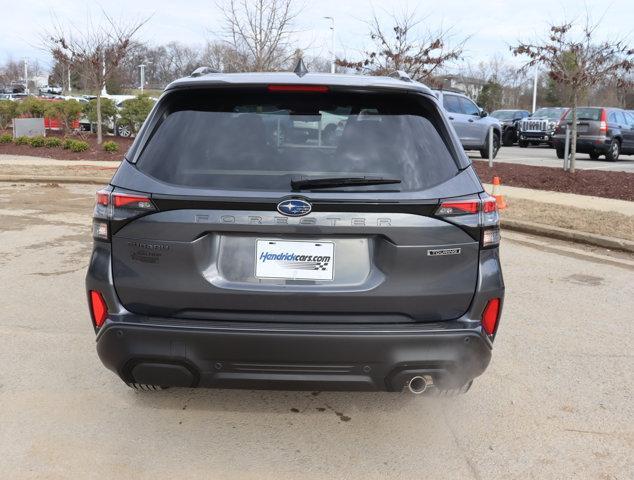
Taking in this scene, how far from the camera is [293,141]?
2.97 meters

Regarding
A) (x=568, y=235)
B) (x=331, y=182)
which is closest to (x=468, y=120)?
(x=568, y=235)

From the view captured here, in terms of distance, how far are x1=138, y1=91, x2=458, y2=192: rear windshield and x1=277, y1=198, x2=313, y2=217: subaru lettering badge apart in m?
0.09

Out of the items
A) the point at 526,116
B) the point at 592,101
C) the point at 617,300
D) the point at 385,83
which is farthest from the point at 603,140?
the point at 592,101

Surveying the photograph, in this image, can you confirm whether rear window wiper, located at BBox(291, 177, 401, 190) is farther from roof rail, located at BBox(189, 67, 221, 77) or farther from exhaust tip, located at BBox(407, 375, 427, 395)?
roof rail, located at BBox(189, 67, 221, 77)

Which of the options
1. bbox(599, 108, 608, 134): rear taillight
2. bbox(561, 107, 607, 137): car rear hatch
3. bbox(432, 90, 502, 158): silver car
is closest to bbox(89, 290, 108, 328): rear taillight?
bbox(432, 90, 502, 158): silver car

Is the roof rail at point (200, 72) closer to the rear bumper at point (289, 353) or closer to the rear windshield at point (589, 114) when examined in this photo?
the rear bumper at point (289, 353)

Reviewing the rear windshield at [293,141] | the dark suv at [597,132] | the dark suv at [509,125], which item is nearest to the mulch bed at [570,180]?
the dark suv at [597,132]

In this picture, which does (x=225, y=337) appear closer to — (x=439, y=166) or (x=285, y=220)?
(x=285, y=220)

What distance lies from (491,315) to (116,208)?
182 cm

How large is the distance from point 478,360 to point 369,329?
1.85 ft

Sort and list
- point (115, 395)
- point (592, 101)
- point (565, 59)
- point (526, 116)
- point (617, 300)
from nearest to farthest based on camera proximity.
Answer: point (115, 395), point (617, 300), point (565, 59), point (526, 116), point (592, 101)

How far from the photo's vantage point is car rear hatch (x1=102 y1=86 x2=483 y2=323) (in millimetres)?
2787

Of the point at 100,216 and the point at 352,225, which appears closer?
the point at 352,225

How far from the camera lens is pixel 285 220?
9.09 feet
